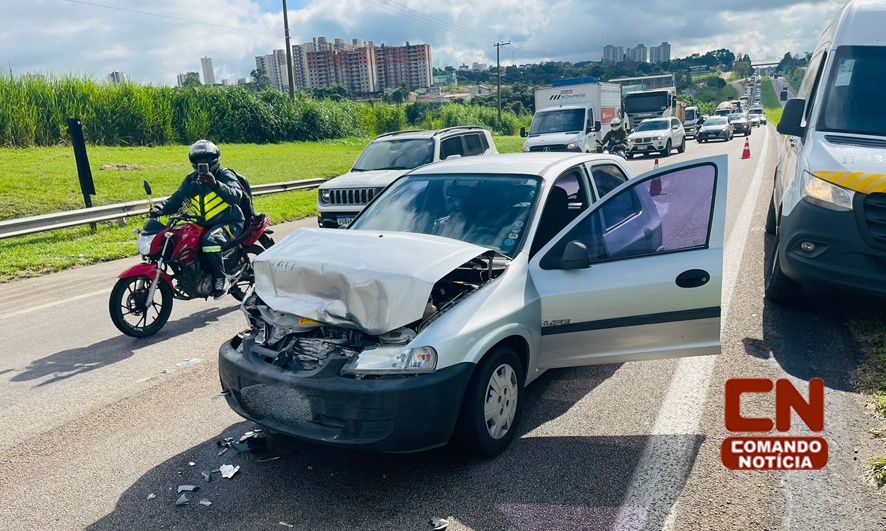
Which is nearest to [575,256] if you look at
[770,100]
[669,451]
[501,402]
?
[501,402]

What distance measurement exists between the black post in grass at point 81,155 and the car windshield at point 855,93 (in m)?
12.4

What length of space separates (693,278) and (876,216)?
2211mm

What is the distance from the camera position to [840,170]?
218 inches

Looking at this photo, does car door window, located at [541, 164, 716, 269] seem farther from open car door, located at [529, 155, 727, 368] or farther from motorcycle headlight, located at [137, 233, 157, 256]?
motorcycle headlight, located at [137, 233, 157, 256]

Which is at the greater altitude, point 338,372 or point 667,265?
point 667,265

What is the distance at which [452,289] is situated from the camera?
4.08 metres

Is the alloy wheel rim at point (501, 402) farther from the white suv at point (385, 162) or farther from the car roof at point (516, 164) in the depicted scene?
the white suv at point (385, 162)

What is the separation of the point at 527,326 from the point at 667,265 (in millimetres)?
994

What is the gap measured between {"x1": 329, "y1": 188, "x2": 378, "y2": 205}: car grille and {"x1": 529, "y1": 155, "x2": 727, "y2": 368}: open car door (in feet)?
23.9

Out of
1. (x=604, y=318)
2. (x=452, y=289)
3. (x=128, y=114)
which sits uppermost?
(x=128, y=114)

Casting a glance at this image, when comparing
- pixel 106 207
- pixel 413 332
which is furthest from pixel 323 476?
pixel 106 207

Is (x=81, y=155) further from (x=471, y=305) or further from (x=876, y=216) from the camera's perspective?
(x=876, y=216)

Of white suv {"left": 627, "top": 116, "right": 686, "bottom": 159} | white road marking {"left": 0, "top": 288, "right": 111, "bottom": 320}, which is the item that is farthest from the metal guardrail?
white suv {"left": 627, "top": 116, "right": 686, "bottom": 159}

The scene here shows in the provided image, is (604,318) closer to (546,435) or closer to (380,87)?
(546,435)
